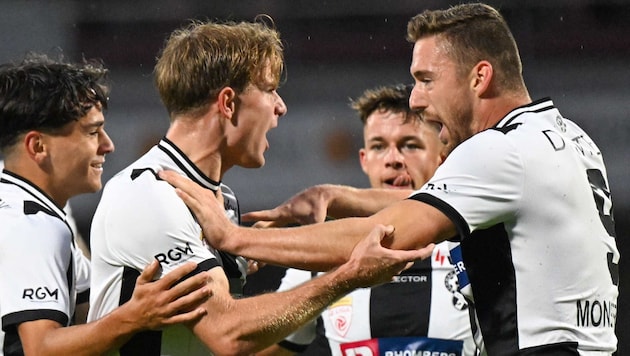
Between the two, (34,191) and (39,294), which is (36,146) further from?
(39,294)

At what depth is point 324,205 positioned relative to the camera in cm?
449

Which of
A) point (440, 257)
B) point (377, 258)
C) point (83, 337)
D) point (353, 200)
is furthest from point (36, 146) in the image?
point (440, 257)

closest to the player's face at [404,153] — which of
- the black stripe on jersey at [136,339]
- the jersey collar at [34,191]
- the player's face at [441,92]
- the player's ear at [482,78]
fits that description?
the player's face at [441,92]

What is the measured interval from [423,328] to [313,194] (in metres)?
0.75

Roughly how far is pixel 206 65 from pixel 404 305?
1.57 meters

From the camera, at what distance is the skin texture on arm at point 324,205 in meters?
4.29

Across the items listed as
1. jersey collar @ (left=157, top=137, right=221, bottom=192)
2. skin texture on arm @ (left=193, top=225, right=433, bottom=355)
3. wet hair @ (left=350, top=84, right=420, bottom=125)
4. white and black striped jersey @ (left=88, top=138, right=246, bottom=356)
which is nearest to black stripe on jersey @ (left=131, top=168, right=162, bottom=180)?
white and black striped jersey @ (left=88, top=138, right=246, bottom=356)

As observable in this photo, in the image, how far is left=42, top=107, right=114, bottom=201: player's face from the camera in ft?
13.5

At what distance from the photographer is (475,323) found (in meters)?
3.65

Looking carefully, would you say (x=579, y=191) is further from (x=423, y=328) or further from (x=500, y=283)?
(x=423, y=328)

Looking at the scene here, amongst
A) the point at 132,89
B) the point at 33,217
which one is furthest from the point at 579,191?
the point at 132,89

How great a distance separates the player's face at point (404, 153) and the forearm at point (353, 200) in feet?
1.82

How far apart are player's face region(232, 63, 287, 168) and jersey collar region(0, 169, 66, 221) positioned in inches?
27.2

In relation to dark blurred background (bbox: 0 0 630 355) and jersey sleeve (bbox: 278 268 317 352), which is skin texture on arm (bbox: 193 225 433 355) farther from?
dark blurred background (bbox: 0 0 630 355)
